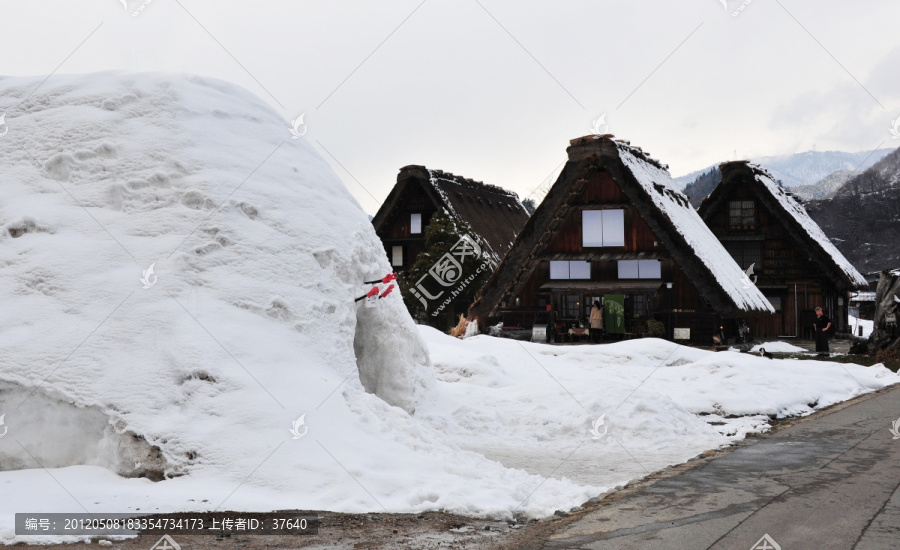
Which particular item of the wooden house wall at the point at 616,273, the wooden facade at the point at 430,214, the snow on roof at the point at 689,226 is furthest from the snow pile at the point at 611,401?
the wooden facade at the point at 430,214

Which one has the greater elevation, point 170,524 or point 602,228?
point 602,228

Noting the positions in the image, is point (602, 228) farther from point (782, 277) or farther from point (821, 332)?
point (782, 277)

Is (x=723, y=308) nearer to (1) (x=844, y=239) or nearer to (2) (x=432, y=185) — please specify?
(2) (x=432, y=185)

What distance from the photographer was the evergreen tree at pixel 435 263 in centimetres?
3425

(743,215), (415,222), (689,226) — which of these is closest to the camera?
(689,226)

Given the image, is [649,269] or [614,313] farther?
[649,269]

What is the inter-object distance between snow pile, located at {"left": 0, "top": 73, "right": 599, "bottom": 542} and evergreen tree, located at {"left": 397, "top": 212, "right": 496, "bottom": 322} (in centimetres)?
2103

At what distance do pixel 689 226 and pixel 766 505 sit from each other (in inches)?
889

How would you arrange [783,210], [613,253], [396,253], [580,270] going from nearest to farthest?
1. [613,253]
2. [580,270]
3. [783,210]
4. [396,253]

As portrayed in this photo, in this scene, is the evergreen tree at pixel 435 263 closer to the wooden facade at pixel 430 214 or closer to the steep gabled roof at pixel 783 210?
the wooden facade at pixel 430 214

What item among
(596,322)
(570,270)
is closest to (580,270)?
(570,270)

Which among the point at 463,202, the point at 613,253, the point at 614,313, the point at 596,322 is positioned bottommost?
the point at 596,322

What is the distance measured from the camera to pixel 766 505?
7.30 meters

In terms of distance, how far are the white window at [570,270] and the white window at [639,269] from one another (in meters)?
1.23
